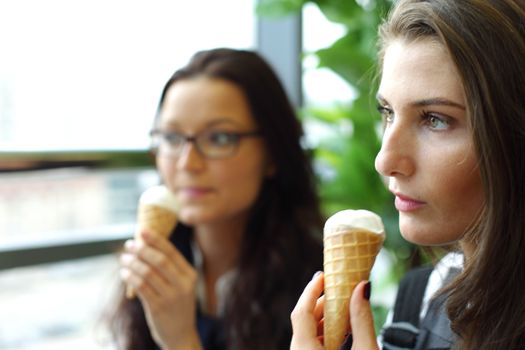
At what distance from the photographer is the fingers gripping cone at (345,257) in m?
0.97

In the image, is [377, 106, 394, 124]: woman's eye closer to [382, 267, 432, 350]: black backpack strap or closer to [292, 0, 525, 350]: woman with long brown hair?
[292, 0, 525, 350]: woman with long brown hair

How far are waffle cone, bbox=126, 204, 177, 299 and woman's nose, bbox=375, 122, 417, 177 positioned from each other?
825mm

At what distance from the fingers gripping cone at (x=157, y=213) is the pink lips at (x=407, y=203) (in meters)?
0.81

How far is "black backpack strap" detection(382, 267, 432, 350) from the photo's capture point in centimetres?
115

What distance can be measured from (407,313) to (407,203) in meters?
0.34

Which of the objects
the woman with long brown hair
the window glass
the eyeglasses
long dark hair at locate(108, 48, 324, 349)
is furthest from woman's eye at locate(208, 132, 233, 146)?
the woman with long brown hair

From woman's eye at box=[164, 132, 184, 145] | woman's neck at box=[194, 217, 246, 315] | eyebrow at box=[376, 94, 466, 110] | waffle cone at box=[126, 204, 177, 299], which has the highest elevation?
eyebrow at box=[376, 94, 466, 110]

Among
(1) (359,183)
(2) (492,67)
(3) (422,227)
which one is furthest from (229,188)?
(2) (492,67)

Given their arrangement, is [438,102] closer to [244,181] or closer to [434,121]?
[434,121]

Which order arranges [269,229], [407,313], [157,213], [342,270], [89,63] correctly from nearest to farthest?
[342,270]
[407,313]
[157,213]
[269,229]
[89,63]

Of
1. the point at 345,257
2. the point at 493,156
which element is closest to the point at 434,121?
the point at 493,156

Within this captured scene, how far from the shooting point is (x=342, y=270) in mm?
1005

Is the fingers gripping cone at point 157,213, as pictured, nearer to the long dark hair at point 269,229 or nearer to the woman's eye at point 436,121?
the long dark hair at point 269,229

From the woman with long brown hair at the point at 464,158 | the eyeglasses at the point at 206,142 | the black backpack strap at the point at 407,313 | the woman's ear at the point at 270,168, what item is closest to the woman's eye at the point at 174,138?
the eyeglasses at the point at 206,142
